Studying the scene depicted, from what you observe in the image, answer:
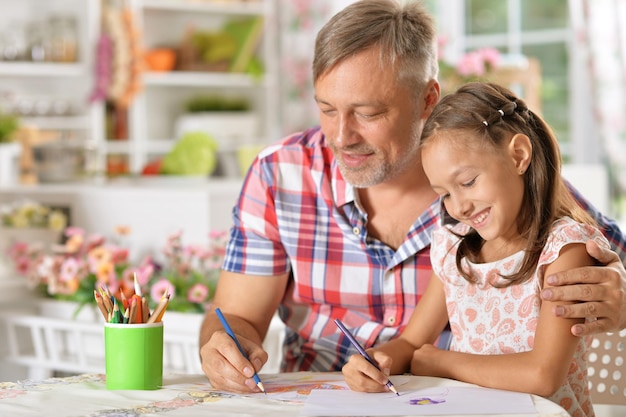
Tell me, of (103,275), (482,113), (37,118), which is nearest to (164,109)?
(37,118)

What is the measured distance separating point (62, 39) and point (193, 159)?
88.4 inches

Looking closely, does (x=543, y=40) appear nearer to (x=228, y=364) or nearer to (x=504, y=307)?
(x=504, y=307)

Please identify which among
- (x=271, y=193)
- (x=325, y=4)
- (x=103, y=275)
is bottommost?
(x=103, y=275)

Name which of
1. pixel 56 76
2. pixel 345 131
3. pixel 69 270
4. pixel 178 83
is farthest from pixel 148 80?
pixel 345 131

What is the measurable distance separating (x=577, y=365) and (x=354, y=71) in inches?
23.7

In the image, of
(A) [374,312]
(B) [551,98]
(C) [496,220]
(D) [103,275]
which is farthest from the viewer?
(B) [551,98]

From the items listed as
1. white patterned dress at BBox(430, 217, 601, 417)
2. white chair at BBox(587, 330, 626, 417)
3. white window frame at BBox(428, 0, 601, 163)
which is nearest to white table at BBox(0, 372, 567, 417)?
white patterned dress at BBox(430, 217, 601, 417)

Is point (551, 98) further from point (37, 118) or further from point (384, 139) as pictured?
point (384, 139)

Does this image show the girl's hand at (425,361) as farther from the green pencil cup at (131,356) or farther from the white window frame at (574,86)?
the white window frame at (574,86)

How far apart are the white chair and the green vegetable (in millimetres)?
1722

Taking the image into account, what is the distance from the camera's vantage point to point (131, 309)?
1.44 meters

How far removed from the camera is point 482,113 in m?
1.50

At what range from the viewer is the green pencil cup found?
56.5 inches

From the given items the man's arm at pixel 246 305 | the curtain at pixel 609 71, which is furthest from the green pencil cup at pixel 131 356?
the curtain at pixel 609 71
